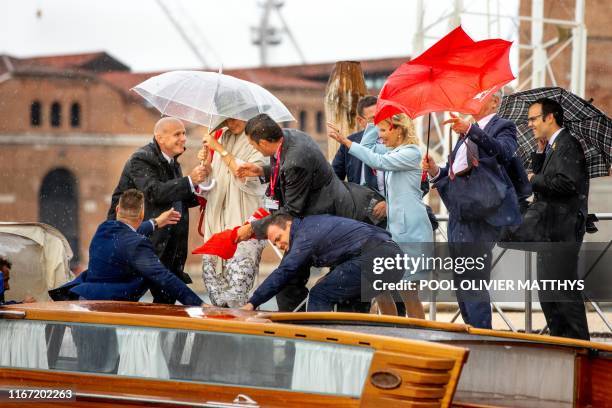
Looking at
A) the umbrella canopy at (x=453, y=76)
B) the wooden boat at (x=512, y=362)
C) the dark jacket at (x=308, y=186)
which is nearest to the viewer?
the wooden boat at (x=512, y=362)

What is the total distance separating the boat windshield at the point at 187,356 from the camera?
462 centimetres

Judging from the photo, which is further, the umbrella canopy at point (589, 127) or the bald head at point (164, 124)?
the bald head at point (164, 124)

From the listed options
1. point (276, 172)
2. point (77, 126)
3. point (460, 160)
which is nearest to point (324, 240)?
point (276, 172)

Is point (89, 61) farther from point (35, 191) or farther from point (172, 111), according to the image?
point (172, 111)

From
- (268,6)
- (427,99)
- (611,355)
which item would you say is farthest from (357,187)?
(268,6)

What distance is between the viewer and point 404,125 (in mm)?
7629

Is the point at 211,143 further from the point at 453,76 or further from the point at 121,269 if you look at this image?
the point at 453,76

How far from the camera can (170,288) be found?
21.6 feet

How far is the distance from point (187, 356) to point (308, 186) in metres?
2.50

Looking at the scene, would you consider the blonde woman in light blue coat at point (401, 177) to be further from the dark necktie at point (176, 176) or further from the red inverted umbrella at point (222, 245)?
the dark necktie at point (176, 176)

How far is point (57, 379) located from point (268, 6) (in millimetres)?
77283

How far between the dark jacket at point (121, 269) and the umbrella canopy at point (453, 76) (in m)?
1.86

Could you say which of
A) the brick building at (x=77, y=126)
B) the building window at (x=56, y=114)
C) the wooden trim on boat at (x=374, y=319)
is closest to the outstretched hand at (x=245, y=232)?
the wooden trim on boat at (x=374, y=319)

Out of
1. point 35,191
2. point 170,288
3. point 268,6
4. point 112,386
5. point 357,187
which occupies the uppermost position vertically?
point 268,6
